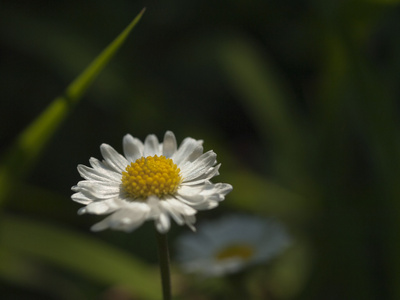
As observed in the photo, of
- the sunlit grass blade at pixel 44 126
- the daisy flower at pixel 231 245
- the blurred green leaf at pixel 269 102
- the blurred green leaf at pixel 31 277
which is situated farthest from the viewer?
the blurred green leaf at pixel 269 102

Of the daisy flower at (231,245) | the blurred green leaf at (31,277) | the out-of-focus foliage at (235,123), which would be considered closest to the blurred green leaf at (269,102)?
the out-of-focus foliage at (235,123)

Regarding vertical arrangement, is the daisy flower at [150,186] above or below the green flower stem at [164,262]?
above

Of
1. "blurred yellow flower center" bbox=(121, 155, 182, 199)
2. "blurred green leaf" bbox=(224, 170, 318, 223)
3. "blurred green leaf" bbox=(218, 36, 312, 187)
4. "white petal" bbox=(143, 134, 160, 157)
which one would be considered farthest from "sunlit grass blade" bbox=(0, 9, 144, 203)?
"blurred green leaf" bbox=(218, 36, 312, 187)

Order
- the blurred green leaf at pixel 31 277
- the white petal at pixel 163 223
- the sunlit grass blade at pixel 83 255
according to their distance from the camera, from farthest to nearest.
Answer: the blurred green leaf at pixel 31 277 → the sunlit grass blade at pixel 83 255 → the white petal at pixel 163 223

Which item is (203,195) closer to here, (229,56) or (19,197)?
(19,197)

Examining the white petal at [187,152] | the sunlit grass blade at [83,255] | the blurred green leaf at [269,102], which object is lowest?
the white petal at [187,152]

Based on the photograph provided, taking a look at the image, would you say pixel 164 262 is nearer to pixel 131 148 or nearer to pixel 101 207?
pixel 101 207

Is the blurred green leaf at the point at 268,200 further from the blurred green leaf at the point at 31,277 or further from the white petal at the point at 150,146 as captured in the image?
the white petal at the point at 150,146

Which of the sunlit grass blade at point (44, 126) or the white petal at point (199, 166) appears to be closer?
the white petal at point (199, 166)

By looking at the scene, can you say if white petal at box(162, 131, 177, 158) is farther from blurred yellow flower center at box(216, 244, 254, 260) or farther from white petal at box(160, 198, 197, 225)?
blurred yellow flower center at box(216, 244, 254, 260)
